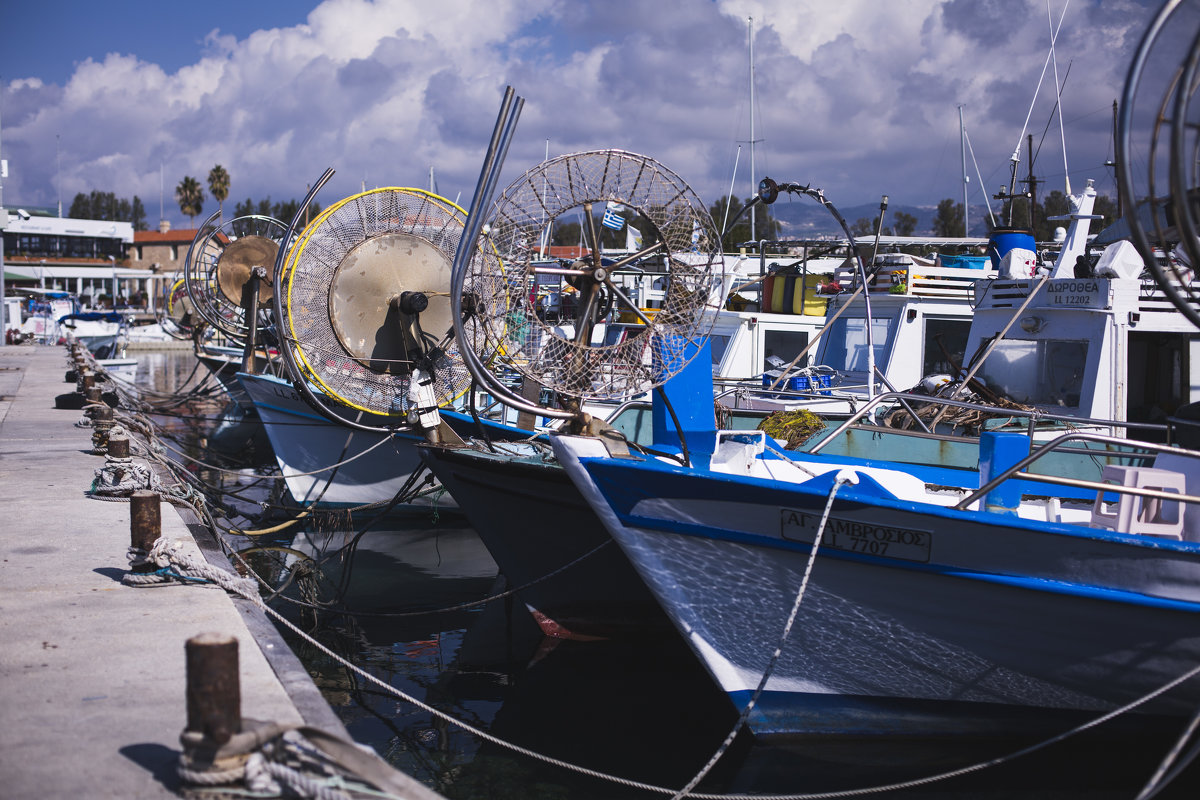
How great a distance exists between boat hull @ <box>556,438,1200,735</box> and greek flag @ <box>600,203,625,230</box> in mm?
1478

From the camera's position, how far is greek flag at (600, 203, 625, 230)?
6203 millimetres

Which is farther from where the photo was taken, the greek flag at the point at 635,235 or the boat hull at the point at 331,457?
the boat hull at the point at 331,457

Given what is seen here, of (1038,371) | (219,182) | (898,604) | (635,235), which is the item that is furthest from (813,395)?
(219,182)

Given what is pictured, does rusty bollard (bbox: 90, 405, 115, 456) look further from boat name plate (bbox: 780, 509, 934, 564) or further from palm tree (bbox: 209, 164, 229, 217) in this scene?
palm tree (bbox: 209, 164, 229, 217)

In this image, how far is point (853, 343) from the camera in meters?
12.7

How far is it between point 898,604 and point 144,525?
4.54 meters

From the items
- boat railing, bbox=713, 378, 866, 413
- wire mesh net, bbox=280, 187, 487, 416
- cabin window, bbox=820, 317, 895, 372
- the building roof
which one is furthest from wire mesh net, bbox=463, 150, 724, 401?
the building roof

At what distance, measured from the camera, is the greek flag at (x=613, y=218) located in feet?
20.4

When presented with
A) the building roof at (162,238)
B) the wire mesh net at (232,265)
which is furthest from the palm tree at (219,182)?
the wire mesh net at (232,265)

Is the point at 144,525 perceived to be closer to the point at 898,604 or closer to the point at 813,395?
the point at 898,604

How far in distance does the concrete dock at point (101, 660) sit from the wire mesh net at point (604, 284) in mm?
2318

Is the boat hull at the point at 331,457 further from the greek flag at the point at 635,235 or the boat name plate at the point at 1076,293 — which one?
the boat name plate at the point at 1076,293

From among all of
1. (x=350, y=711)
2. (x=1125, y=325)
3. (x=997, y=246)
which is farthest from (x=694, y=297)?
(x=997, y=246)

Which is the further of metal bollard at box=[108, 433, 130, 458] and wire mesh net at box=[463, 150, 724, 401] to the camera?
metal bollard at box=[108, 433, 130, 458]
